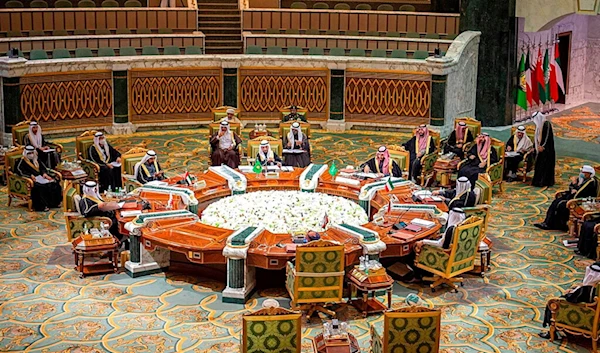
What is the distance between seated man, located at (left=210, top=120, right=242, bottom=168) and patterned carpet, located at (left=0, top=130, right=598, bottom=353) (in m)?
3.00

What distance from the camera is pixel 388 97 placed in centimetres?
1998

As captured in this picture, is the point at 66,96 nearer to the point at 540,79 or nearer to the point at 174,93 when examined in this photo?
the point at 174,93

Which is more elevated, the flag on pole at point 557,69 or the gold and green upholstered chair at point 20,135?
the flag on pole at point 557,69

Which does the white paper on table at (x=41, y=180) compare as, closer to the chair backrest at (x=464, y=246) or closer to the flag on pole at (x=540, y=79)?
the chair backrest at (x=464, y=246)

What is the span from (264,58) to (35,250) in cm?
811

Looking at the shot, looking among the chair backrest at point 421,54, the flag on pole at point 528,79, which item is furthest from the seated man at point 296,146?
the flag on pole at point 528,79

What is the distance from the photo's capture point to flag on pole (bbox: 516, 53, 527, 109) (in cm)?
2058

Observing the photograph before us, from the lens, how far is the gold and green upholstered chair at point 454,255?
11.6 metres

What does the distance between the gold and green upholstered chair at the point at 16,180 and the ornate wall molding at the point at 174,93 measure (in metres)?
4.77

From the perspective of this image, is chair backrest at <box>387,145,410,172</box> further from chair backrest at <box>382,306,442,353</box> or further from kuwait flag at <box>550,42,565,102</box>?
kuwait flag at <box>550,42,565,102</box>

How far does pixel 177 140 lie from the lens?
19359 mm

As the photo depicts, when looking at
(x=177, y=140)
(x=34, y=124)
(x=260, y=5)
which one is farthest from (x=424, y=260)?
(x=260, y=5)

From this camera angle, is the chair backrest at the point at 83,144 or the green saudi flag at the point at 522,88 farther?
the green saudi flag at the point at 522,88

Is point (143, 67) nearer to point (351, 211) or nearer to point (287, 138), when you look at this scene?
point (287, 138)
